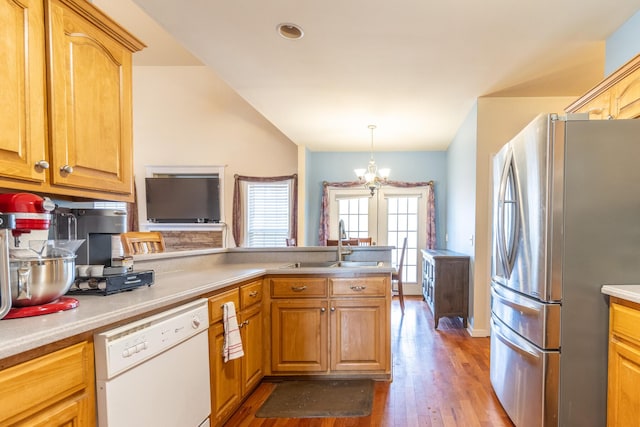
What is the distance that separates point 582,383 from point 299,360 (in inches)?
65.9

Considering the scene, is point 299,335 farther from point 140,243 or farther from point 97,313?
point 140,243

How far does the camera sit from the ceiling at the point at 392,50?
6.81 feet

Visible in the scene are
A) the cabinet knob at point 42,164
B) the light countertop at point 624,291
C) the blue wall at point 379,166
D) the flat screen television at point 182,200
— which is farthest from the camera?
the blue wall at point 379,166

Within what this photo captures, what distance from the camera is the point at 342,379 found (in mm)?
2506

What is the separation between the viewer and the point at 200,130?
5941mm

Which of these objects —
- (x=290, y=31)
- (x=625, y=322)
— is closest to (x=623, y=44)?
(x=625, y=322)

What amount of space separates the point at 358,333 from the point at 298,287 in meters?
0.55

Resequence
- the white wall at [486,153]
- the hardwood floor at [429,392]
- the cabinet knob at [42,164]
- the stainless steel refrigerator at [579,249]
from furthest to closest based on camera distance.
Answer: the white wall at [486,153], the hardwood floor at [429,392], the stainless steel refrigerator at [579,249], the cabinet knob at [42,164]

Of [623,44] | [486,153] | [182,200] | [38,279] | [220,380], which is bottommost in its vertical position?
[220,380]

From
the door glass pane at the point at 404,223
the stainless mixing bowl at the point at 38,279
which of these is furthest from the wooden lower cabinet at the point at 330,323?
the door glass pane at the point at 404,223

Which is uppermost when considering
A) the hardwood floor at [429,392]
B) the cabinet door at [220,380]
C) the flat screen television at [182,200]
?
the flat screen television at [182,200]

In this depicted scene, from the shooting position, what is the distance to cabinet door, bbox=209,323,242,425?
69.6 inches

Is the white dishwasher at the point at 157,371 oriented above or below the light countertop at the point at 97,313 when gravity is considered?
below

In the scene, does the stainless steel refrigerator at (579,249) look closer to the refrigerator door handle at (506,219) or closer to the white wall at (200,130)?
the refrigerator door handle at (506,219)
